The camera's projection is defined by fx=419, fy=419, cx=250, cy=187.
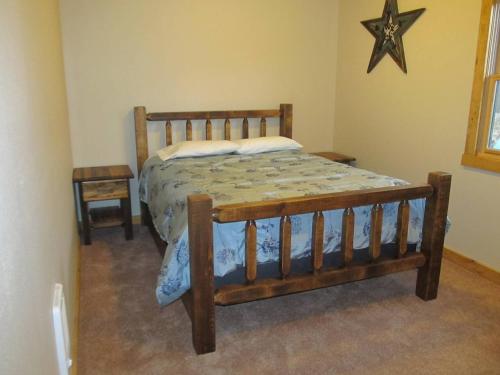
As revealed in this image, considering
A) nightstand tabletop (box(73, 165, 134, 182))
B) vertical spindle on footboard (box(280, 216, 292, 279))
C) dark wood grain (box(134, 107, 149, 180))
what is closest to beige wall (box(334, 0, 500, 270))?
vertical spindle on footboard (box(280, 216, 292, 279))

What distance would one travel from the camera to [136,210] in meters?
3.85

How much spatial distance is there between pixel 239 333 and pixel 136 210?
2052 mm

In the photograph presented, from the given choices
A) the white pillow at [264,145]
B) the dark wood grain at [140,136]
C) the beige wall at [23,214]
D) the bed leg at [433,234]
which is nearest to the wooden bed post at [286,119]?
the white pillow at [264,145]

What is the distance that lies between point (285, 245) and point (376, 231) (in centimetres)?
54

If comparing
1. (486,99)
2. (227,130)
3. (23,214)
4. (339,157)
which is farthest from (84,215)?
(486,99)

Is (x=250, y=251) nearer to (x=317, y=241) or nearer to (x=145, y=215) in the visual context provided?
(x=317, y=241)

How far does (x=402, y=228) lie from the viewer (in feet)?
7.53

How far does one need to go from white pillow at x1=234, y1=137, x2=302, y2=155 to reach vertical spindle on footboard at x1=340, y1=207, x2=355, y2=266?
153 centimetres

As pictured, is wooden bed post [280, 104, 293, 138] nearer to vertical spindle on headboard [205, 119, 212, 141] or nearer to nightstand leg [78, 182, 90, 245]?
vertical spindle on headboard [205, 119, 212, 141]

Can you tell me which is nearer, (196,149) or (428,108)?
(428,108)

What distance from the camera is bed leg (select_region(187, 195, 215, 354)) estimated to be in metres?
1.80

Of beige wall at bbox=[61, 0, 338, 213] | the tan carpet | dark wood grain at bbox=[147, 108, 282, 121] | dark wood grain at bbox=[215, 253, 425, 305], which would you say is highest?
beige wall at bbox=[61, 0, 338, 213]

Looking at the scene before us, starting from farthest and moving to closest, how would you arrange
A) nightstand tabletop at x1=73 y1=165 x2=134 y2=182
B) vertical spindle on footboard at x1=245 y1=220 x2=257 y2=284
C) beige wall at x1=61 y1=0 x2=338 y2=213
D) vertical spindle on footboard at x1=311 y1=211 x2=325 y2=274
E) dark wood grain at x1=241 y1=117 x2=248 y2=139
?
1. dark wood grain at x1=241 y1=117 x2=248 y2=139
2. beige wall at x1=61 y1=0 x2=338 y2=213
3. nightstand tabletop at x1=73 y1=165 x2=134 y2=182
4. vertical spindle on footboard at x1=311 y1=211 x2=325 y2=274
5. vertical spindle on footboard at x1=245 y1=220 x2=257 y2=284

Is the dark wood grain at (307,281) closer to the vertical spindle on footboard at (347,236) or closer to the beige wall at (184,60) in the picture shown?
the vertical spindle on footboard at (347,236)
